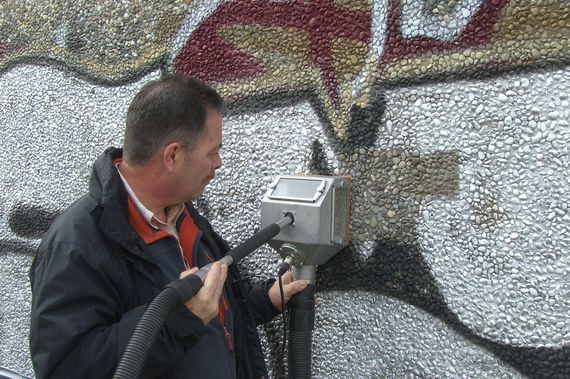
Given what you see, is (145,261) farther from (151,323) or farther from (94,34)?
(94,34)

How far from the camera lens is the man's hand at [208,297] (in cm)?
130

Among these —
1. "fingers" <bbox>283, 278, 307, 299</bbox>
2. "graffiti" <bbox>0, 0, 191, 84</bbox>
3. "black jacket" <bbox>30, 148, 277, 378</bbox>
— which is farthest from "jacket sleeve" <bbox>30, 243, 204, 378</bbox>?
"graffiti" <bbox>0, 0, 191, 84</bbox>

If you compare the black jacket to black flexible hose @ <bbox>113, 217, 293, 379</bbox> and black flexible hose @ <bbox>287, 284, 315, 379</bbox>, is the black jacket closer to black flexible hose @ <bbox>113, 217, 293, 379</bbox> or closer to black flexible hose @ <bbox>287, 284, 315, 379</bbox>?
black flexible hose @ <bbox>113, 217, 293, 379</bbox>

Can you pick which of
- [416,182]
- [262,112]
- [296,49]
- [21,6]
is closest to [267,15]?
[296,49]

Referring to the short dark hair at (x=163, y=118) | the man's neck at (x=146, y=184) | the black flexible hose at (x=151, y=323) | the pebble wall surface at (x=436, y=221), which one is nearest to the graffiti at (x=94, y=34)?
the pebble wall surface at (x=436, y=221)

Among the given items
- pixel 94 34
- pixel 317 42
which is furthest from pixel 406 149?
pixel 94 34

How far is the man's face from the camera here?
59.9 inches

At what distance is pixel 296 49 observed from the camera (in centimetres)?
197

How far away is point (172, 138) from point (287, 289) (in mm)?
604

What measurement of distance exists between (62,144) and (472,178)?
6.04 feet

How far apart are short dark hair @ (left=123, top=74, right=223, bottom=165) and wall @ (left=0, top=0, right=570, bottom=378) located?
1.78ft

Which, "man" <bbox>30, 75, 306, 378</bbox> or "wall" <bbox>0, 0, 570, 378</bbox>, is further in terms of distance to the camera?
"wall" <bbox>0, 0, 570, 378</bbox>

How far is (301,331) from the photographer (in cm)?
176

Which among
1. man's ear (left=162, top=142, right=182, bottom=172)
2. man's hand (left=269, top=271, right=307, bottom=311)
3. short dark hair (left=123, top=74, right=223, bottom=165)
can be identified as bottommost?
man's hand (left=269, top=271, right=307, bottom=311)
